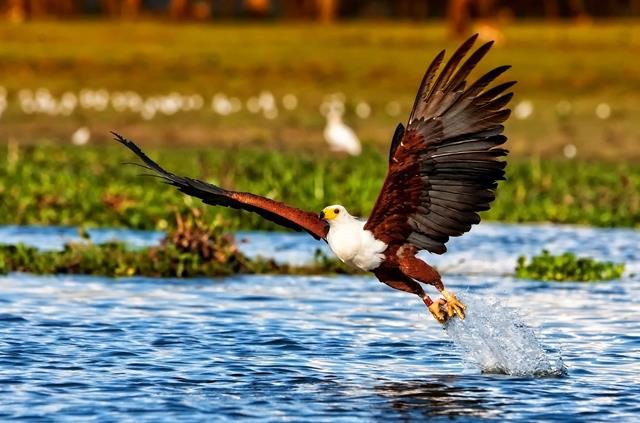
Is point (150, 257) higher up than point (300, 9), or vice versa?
point (300, 9)

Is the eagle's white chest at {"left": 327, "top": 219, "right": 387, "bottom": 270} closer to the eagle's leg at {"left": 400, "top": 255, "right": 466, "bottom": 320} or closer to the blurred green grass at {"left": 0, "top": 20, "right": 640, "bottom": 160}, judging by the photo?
the eagle's leg at {"left": 400, "top": 255, "right": 466, "bottom": 320}

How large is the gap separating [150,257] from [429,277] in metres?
4.84

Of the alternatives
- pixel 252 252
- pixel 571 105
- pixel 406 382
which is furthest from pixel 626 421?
pixel 571 105

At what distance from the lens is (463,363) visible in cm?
1141

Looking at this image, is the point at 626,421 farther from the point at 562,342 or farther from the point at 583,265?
the point at 583,265

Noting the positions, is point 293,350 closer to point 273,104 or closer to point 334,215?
point 334,215

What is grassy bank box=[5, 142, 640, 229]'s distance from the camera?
734 inches

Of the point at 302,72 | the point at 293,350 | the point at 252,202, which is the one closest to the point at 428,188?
the point at 252,202

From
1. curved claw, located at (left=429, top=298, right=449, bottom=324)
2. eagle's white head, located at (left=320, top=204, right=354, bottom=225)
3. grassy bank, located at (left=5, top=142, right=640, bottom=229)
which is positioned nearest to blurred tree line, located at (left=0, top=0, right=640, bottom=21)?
grassy bank, located at (left=5, top=142, right=640, bottom=229)

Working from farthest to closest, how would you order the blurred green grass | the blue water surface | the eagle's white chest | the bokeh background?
the blurred green grass < the bokeh background < the eagle's white chest < the blue water surface

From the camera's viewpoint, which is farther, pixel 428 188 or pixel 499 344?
pixel 499 344

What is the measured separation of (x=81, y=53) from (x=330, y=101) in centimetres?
849

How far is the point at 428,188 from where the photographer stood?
10773mm

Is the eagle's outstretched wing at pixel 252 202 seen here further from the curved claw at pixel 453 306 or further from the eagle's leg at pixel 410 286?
the curved claw at pixel 453 306
